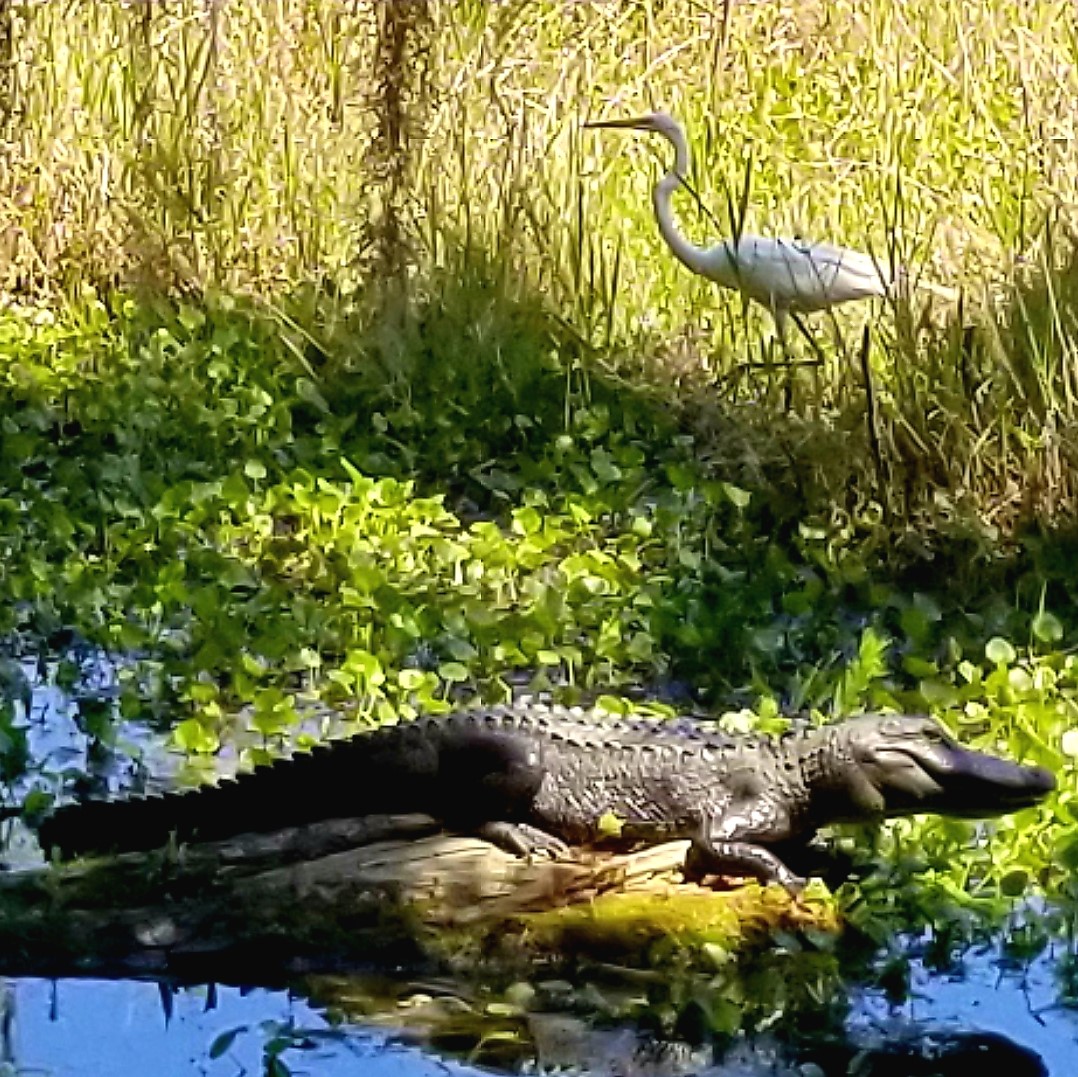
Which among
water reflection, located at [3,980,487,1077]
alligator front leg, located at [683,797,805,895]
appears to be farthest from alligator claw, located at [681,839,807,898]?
water reflection, located at [3,980,487,1077]

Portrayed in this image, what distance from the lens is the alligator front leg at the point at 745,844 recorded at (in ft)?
12.3

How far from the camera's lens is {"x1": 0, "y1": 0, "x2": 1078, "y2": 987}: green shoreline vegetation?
4867mm

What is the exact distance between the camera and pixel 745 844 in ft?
12.5

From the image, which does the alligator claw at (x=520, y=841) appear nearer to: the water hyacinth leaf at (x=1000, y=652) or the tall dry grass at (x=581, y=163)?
the water hyacinth leaf at (x=1000, y=652)

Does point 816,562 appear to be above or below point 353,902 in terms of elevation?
above

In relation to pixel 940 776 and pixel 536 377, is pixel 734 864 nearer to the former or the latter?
pixel 940 776

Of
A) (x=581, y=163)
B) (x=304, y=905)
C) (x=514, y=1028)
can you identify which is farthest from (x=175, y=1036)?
(x=581, y=163)

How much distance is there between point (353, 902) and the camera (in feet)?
11.7

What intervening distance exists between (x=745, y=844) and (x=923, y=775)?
31 cm

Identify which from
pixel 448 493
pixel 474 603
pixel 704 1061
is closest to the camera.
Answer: pixel 704 1061

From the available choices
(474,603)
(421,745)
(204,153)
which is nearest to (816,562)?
(474,603)

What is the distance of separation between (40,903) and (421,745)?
0.65 m

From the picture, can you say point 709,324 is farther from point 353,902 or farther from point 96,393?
point 353,902

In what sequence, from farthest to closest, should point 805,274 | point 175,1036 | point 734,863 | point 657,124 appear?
1. point 657,124
2. point 805,274
3. point 734,863
4. point 175,1036
